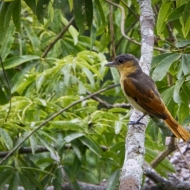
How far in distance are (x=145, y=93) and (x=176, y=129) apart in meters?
0.39

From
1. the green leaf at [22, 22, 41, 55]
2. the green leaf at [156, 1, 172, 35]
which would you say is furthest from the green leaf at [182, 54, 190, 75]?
the green leaf at [22, 22, 41, 55]

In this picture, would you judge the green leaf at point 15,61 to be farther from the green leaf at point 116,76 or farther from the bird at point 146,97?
the bird at point 146,97

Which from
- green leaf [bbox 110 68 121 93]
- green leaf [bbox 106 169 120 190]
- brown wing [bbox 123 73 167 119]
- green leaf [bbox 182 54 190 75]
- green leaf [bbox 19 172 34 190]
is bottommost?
green leaf [bbox 106 169 120 190]

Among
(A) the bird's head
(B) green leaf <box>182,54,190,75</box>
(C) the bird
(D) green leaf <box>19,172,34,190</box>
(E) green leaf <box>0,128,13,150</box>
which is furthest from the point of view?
(A) the bird's head

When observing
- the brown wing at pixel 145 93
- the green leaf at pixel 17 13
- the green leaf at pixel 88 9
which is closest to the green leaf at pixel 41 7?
the green leaf at pixel 17 13

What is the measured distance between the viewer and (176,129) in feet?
13.1

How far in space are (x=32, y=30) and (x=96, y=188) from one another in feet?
5.05

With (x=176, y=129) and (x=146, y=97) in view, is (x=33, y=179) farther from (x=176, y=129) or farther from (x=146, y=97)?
(x=176, y=129)

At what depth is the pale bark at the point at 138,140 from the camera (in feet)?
8.32

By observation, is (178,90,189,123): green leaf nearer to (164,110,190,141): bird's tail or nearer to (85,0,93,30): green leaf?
(164,110,190,141): bird's tail

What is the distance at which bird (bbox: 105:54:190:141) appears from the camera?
398cm

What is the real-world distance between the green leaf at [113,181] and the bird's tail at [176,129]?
35.7 inches

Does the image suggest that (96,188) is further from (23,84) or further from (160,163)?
(23,84)

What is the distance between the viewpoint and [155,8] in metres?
5.39
